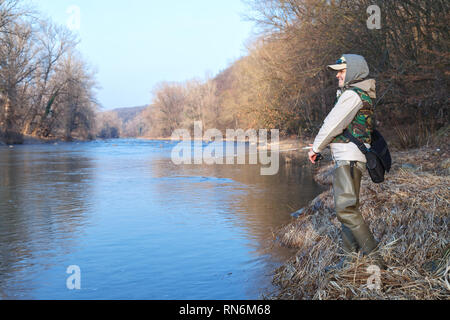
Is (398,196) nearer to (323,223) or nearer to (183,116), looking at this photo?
(323,223)

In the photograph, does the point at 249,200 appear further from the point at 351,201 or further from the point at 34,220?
the point at 351,201

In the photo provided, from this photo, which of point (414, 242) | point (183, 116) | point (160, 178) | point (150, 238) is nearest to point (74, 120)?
point (183, 116)

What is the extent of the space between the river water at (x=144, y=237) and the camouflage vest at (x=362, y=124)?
1.79 metres

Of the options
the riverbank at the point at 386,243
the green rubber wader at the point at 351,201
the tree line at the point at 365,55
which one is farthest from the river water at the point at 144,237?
the tree line at the point at 365,55

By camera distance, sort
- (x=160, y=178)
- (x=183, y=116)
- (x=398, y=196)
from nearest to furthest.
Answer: (x=398, y=196)
(x=160, y=178)
(x=183, y=116)

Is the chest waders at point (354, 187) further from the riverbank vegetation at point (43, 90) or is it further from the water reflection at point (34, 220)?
the riverbank vegetation at point (43, 90)

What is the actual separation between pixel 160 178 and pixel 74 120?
139 feet

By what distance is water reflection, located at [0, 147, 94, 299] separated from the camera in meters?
5.60

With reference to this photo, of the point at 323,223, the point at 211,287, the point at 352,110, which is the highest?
the point at 352,110

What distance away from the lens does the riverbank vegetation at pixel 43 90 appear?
4031 centimetres

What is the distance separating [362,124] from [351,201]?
679mm

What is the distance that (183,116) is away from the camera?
84250 mm

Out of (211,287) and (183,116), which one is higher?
(183,116)
